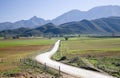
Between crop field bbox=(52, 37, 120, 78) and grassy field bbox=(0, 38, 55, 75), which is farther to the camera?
grassy field bbox=(0, 38, 55, 75)

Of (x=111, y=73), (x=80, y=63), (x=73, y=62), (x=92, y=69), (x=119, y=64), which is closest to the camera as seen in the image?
(x=111, y=73)

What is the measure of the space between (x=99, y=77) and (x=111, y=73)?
12.7 ft

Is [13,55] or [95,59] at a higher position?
[95,59]

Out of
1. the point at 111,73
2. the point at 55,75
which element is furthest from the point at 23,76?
the point at 111,73

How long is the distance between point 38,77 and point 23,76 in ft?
7.52

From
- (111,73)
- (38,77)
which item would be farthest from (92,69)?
(38,77)

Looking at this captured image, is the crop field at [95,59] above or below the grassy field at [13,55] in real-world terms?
above

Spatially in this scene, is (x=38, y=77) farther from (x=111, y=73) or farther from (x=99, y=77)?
(x=111, y=73)

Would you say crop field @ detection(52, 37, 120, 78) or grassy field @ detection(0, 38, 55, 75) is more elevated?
crop field @ detection(52, 37, 120, 78)

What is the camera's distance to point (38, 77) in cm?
3850

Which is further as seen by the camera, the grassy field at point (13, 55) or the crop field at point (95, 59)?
the grassy field at point (13, 55)

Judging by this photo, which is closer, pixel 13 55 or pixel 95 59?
pixel 95 59

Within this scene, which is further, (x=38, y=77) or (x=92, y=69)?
(x=92, y=69)

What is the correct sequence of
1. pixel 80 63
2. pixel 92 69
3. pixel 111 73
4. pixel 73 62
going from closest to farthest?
pixel 111 73
pixel 92 69
pixel 80 63
pixel 73 62
